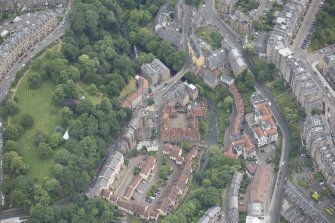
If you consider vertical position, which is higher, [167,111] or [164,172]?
[167,111]

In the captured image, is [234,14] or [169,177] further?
[234,14]

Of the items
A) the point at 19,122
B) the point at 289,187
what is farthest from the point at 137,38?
the point at 289,187

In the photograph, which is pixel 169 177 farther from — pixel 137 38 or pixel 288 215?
pixel 137 38

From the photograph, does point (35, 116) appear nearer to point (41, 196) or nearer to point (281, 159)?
point (41, 196)

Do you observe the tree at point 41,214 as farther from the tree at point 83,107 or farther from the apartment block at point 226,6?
the apartment block at point 226,6

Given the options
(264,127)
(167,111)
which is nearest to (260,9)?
(167,111)

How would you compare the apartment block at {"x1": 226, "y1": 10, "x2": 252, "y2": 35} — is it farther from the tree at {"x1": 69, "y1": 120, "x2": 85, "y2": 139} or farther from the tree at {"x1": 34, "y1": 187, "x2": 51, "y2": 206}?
the tree at {"x1": 34, "y1": 187, "x2": 51, "y2": 206}

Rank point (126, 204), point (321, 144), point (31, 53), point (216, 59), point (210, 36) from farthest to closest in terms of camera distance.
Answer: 1. point (210, 36)
2. point (31, 53)
3. point (216, 59)
4. point (321, 144)
5. point (126, 204)
